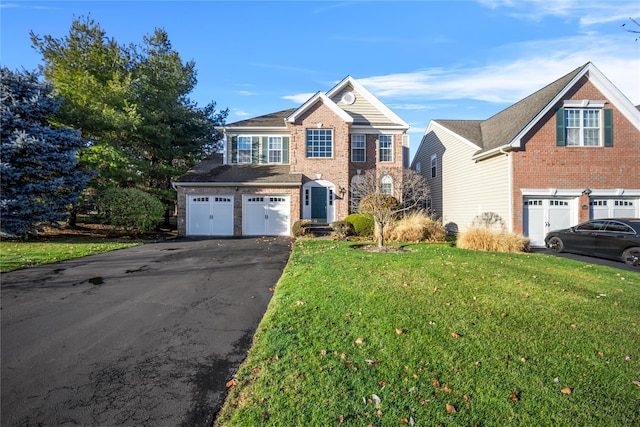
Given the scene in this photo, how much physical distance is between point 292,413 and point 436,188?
19932mm

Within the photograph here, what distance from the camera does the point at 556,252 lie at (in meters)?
11.9

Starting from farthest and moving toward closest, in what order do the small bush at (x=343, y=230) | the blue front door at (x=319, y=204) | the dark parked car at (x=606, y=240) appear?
the blue front door at (x=319, y=204) < the small bush at (x=343, y=230) < the dark parked car at (x=606, y=240)

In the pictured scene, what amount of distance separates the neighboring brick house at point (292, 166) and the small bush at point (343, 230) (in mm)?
3066

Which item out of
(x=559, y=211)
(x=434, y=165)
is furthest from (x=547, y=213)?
(x=434, y=165)

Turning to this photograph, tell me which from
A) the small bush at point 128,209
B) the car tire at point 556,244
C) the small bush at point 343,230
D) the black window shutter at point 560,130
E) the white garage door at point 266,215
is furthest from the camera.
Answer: the white garage door at point 266,215

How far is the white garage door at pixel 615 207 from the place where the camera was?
1334 centimetres

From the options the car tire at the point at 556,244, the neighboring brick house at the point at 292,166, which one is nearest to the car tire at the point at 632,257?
the car tire at the point at 556,244

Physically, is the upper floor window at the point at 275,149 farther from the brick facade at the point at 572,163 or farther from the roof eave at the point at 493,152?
the brick facade at the point at 572,163

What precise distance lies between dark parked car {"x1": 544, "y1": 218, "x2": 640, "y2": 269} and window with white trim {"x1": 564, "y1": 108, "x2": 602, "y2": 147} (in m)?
4.74

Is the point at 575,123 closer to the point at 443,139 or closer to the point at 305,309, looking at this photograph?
the point at 443,139

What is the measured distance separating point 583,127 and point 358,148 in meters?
10.9

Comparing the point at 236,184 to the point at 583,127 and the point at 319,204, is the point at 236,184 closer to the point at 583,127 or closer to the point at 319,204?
the point at 319,204

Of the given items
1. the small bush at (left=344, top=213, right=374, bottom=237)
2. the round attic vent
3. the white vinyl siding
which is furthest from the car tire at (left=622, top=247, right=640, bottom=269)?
the round attic vent

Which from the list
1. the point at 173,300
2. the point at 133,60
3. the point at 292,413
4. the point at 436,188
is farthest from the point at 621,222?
the point at 133,60
